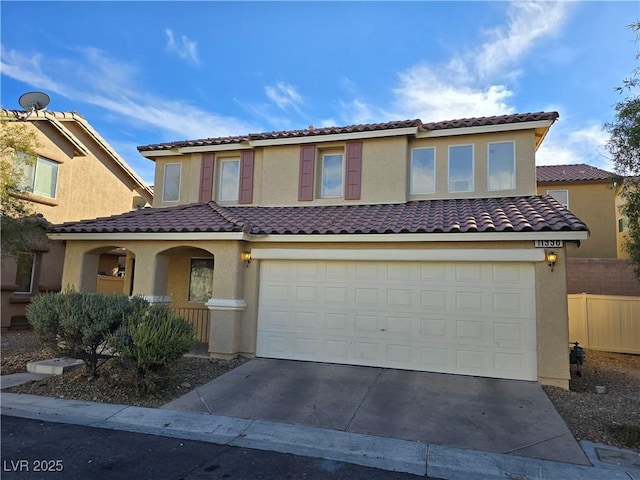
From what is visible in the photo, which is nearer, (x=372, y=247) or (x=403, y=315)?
(x=403, y=315)

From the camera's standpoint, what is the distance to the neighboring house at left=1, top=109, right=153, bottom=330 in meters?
13.7

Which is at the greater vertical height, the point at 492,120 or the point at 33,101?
the point at 33,101

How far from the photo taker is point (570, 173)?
21.2 m

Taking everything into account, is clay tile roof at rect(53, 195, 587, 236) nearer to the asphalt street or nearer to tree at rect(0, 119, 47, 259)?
tree at rect(0, 119, 47, 259)

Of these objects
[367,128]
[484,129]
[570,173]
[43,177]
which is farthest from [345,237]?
[570,173]

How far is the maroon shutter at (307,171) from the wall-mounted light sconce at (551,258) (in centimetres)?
650

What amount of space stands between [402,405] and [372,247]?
3.64 metres

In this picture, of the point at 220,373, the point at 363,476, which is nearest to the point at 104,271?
the point at 220,373

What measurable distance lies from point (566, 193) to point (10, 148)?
22361 mm

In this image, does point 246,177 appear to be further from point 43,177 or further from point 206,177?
point 43,177

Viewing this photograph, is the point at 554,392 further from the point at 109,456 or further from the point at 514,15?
the point at 514,15

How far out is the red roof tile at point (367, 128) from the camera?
35.6ft

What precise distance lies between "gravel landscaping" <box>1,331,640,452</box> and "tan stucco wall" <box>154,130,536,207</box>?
484 centimetres

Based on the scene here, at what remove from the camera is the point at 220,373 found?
8.45m
